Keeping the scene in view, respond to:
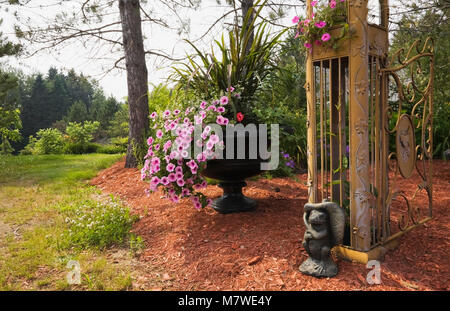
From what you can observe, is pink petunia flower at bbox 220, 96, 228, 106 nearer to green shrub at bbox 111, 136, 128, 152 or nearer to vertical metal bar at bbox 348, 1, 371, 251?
vertical metal bar at bbox 348, 1, 371, 251

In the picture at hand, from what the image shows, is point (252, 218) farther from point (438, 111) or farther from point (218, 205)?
point (438, 111)

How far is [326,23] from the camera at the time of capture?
1.97 m

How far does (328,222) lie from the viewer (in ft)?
6.32

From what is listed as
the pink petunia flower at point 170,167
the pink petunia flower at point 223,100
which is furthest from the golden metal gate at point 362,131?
the pink petunia flower at point 170,167

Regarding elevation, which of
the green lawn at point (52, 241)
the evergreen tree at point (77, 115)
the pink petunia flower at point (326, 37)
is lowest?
the green lawn at point (52, 241)

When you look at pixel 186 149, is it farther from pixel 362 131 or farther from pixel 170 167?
pixel 362 131

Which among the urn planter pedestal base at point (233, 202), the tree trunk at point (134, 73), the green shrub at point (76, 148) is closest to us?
the urn planter pedestal base at point (233, 202)

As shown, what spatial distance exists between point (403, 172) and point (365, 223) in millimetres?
583

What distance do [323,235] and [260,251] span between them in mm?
455

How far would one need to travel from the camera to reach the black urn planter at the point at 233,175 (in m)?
2.70

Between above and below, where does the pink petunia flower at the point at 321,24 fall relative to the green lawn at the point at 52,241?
above

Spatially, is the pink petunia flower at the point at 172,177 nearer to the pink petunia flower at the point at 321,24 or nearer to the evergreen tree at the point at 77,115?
the pink petunia flower at the point at 321,24

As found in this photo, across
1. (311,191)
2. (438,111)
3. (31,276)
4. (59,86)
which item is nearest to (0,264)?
(31,276)

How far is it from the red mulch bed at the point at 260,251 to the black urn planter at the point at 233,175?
0.32ft
